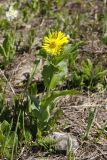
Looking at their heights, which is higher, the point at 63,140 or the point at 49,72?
the point at 49,72

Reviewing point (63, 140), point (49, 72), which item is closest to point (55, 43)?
point (49, 72)

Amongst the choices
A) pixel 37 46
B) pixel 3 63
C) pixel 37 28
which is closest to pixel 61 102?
pixel 3 63

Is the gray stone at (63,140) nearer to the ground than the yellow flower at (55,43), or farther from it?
nearer to the ground

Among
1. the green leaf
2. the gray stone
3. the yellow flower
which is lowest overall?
the gray stone

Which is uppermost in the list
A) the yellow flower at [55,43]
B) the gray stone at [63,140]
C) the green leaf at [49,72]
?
the yellow flower at [55,43]

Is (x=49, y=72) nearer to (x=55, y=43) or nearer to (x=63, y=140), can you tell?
(x=55, y=43)

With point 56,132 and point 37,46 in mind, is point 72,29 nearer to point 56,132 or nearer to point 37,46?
point 37,46

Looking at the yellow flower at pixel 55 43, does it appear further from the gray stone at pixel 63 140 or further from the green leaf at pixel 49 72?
the gray stone at pixel 63 140

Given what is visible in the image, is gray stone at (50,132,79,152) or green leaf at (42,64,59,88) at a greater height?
green leaf at (42,64,59,88)

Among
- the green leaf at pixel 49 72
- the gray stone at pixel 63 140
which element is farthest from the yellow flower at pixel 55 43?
the gray stone at pixel 63 140

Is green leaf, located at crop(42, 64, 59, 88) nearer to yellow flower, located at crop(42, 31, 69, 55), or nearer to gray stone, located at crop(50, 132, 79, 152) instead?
yellow flower, located at crop(42, 31, 69, 55)

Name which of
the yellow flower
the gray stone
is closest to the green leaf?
the yellow flower
